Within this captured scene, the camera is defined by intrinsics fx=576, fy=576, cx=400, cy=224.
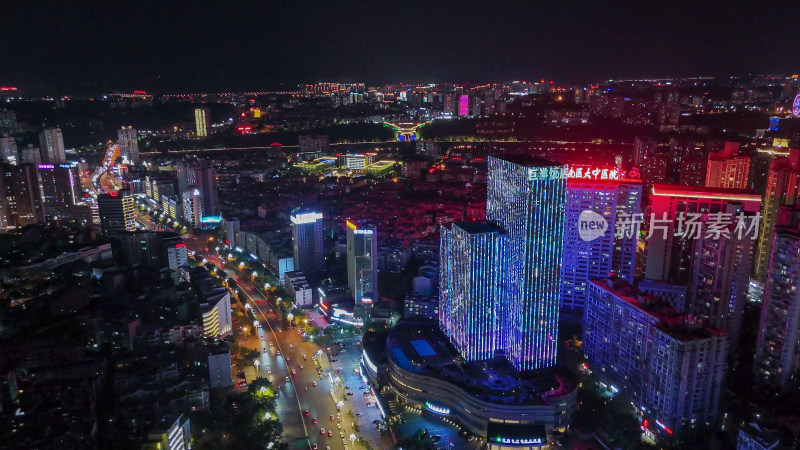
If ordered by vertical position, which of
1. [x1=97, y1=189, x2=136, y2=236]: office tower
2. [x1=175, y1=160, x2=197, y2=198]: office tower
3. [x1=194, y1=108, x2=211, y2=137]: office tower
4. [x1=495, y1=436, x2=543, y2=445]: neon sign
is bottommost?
[x1=495, y1=436, x2=543, y2=445]: neon sign

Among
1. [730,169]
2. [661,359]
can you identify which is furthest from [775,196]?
[661,359]

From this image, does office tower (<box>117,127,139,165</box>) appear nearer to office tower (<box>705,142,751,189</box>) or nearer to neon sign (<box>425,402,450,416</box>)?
neon sign (<box>425,402,450,416</box>)

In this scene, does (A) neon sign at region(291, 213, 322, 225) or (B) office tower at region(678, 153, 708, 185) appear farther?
(B) office tower at region(678, 153, 708, 185)

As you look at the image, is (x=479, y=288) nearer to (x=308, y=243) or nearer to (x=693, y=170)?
(x=308, y=243)

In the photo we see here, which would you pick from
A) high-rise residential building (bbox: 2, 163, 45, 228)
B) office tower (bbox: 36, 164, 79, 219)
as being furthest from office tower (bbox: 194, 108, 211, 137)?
high-rise residential building (bbox: 2, 163, 45, 228)

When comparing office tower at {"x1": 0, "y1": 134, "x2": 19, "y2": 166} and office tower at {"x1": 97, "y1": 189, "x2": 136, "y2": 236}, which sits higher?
office tower at {"x1": 0, "y1": 134, "x2": 19, "y2": 166}

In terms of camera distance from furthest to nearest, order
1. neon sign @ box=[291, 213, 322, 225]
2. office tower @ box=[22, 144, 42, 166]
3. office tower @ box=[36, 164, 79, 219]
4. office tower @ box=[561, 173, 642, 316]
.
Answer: office tower @ box=[22, 144, 42, 166], office tower @ box=[36, 164, 79, 219], neon sign @ box=[291, 213, 322, 225], office tower @ box=[561, 173, 642, 316]

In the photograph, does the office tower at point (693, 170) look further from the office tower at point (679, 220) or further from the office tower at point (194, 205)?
the office tower at point (194, 205)
